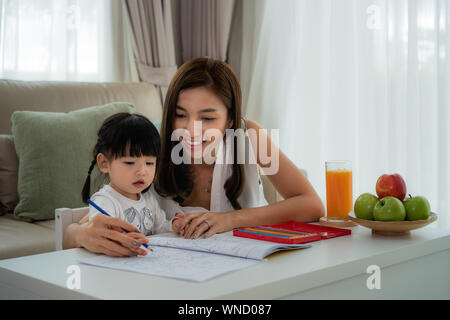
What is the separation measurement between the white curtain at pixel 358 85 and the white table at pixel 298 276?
3.83 ft

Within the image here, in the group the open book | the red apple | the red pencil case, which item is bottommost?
the open book

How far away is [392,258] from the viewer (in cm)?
108

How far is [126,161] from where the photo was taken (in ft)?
4.16

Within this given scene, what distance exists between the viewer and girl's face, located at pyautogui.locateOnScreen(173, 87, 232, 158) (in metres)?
1.44

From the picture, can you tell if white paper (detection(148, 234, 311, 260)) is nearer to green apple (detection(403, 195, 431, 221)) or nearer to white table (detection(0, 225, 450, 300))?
white table (detection(0, 225, 450, 300))

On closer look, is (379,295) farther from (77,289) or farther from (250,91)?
(250,91)

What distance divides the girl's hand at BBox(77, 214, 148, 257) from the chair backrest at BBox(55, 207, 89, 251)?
0.20m

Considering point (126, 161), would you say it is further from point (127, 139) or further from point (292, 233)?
point (292, 233)

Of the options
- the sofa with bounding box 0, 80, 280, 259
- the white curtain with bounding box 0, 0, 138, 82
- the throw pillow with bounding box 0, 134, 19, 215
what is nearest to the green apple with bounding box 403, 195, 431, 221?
the sofa with bounding box 0, 80, 280, 259

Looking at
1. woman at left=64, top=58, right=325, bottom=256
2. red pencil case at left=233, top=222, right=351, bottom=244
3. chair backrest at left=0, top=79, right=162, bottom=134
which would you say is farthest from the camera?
chair backrest at left=0, top=79, right=162, bottom=134

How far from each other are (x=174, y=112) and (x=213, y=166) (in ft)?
0.98

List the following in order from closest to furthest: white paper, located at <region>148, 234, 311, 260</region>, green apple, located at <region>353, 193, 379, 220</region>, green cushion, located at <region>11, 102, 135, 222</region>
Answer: white paper, located at <region>148, 234, 311, 260</region>, green apple, located at <region>353, 193, 379, 220</region>, green cushion, located at <region>11, 102, 135, 222</region>

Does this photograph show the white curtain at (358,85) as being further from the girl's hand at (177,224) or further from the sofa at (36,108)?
the girl's hand at (177,224)
